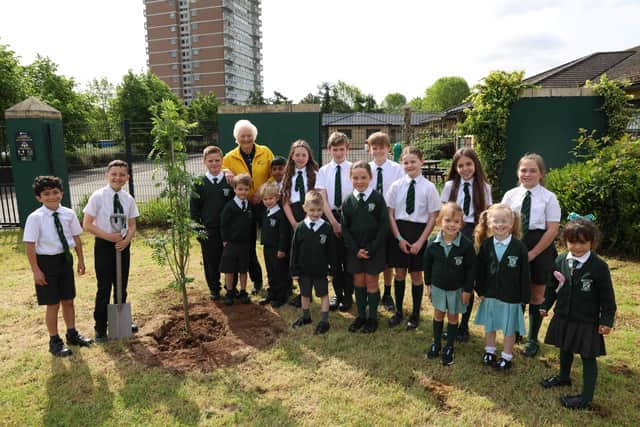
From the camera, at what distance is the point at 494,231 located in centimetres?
347

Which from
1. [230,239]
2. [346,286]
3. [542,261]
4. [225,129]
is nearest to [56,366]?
[230,239]

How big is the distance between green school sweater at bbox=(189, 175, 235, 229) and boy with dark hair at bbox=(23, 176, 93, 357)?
1.34 metres

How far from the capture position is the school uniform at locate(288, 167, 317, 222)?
Result: 4.93m

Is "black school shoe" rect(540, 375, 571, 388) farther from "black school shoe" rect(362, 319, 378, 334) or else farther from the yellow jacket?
the yellow jacket

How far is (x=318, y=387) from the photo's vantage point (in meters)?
3.44

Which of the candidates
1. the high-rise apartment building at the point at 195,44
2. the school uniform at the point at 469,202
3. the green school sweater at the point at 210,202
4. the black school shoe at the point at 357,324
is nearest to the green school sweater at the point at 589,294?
the school uniform at the point at 469,202

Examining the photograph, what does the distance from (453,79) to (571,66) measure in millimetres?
74767

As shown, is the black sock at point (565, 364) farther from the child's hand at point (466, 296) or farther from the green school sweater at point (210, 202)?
the green school sweater at point (210, 202)

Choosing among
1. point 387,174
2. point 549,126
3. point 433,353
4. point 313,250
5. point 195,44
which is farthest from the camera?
point 195,44

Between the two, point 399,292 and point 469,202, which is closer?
point 469,202

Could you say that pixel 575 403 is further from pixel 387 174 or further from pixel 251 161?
pixel 251 161

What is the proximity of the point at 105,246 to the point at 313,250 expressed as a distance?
200cm

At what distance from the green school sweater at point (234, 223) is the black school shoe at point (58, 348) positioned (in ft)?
6.09

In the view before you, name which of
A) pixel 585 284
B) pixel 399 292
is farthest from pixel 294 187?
pixel 585 284
